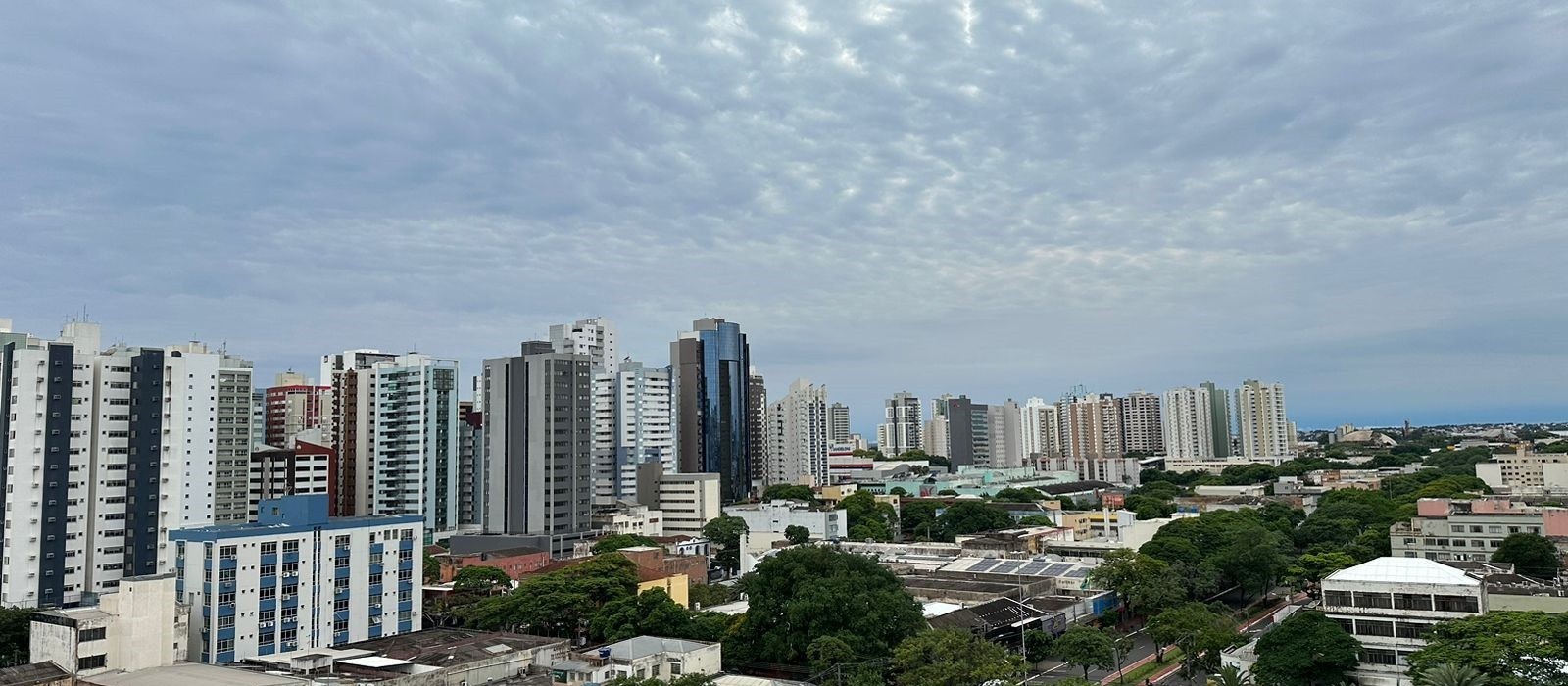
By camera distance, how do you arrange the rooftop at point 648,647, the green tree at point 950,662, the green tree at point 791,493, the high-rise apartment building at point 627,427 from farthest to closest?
the green tree at point 791,493, the high-rise apartment building at point 627,427, the rooftop at point 648,647, the green tree at point 950,662

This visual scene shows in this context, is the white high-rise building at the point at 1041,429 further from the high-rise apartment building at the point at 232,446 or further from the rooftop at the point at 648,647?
the rooftop at the point at 648,647

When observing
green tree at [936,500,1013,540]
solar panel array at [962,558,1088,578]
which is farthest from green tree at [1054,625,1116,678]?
green tree at [936,500,1013,540]

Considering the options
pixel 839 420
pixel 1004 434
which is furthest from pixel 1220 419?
pixel 839 420

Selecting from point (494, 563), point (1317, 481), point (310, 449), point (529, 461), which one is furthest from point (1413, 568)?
point (1317, 481)

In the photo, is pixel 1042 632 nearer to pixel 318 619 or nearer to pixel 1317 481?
pixel 318 619

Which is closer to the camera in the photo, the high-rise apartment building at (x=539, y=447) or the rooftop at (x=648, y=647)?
the rooftop at (x=648, y=647)

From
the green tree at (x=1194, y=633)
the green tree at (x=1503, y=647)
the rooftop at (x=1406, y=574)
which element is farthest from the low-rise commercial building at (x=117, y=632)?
the rooftop at (x=1406, y=574)
